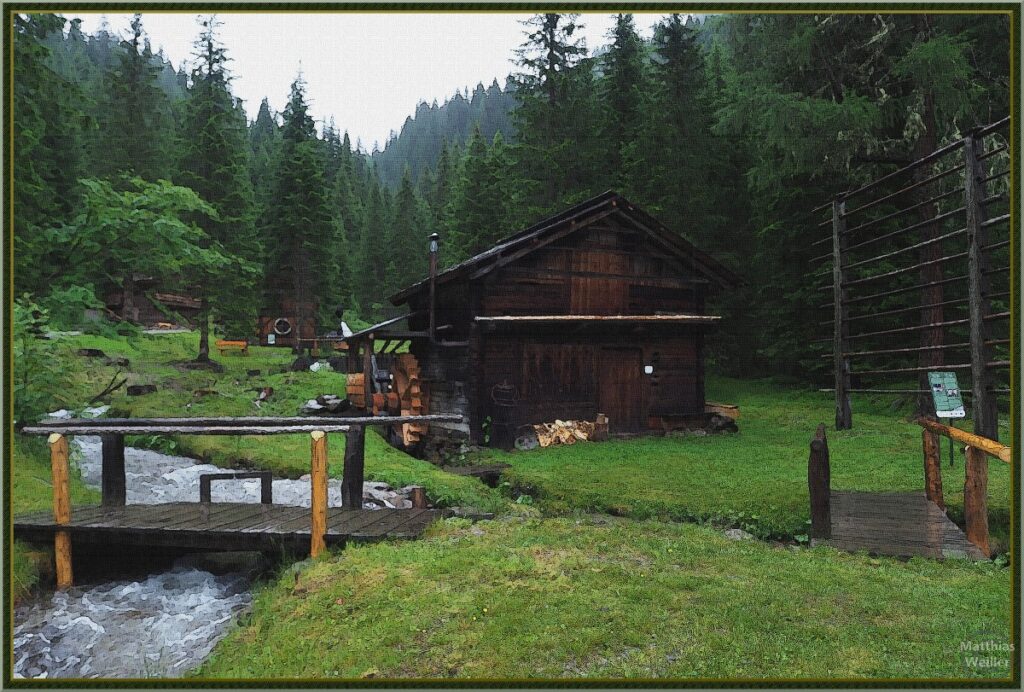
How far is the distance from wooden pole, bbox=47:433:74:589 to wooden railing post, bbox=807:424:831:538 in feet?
32.7

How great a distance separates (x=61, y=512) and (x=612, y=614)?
24.8ft

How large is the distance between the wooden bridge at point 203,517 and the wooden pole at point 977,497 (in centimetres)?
684

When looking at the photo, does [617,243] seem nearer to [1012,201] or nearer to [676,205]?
→ [676,205]

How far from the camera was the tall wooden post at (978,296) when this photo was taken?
23.3 ft

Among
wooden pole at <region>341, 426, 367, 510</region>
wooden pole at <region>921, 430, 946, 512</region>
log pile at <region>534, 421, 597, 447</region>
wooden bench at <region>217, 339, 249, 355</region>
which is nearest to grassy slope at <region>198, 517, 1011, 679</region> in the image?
wooden pole at <region>341, 426, 367, 510</region>

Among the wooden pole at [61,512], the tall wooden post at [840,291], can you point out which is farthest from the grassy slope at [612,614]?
the tall wooden post at [840,291]

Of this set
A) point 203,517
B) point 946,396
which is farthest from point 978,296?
point 203,517

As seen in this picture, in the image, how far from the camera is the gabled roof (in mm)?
16516

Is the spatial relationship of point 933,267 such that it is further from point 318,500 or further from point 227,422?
point 227,422

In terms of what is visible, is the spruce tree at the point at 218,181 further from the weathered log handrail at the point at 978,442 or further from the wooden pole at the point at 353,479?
the weathered log handrail at the point at 978,442

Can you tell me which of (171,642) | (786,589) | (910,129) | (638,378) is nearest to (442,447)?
(638,378)

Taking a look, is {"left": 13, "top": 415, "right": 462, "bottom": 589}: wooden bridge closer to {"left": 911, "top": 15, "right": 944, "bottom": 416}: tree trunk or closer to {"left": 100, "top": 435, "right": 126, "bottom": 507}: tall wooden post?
{"left": 100, "top": 435, "right": 126, "bottom": 507}: tall wooden post

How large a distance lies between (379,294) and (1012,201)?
147ft

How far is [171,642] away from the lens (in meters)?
6.22
